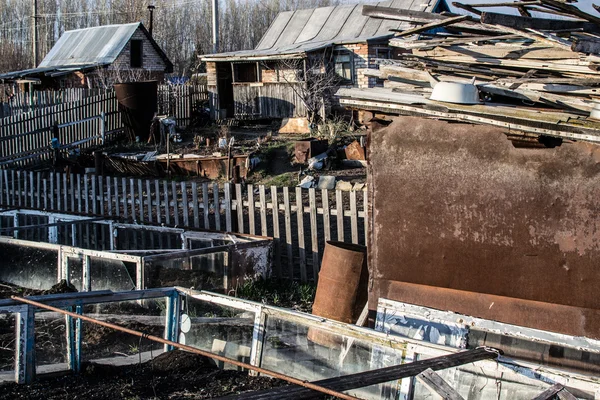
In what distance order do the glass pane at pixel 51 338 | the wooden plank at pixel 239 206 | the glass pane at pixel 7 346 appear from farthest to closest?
the wooden plank at pixel 239 206
the glass pane at pixel 51 338
the glass pane at pixel 7 346

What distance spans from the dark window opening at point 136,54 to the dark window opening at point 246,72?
7.72 metres

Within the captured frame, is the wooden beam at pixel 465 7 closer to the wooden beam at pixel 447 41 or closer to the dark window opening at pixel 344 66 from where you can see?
the wooden beam at pixel 447 41

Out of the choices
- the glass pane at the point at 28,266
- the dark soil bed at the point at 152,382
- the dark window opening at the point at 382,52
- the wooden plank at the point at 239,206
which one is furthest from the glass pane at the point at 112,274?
the dark window opening at the point at 382,52

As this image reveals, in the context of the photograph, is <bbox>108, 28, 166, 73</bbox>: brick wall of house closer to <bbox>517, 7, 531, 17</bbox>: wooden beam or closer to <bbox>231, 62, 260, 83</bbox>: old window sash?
<bbox>231, 62, 260, 83</bbox>: old window sash

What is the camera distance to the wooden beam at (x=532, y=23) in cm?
611

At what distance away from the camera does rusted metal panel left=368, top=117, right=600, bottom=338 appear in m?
5.51

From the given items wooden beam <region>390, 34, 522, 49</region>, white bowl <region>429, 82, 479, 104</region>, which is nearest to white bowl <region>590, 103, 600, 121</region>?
white bowl <region>429, 82, 479, 104</region>

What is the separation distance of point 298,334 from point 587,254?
229cm

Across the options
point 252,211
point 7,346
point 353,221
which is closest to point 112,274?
point 7,346

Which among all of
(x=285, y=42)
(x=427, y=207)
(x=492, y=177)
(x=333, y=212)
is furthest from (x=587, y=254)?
(x=285, y=42)

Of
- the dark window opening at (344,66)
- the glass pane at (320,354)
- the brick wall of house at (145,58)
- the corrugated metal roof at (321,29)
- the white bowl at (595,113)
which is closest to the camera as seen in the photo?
the glass pane at (320,354)

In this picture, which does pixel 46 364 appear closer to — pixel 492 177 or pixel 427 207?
pixel 427 207

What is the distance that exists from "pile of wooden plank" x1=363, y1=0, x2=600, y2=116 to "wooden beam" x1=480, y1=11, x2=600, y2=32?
0.03 ft

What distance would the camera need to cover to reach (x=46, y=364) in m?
5.61
